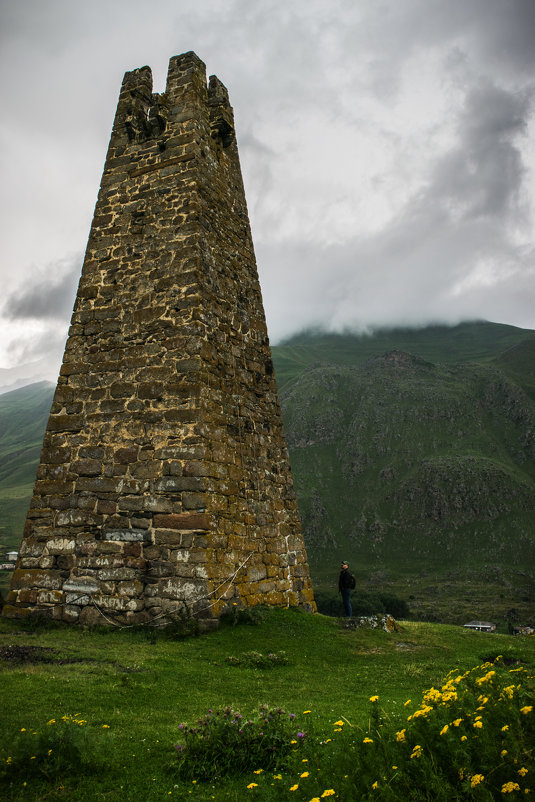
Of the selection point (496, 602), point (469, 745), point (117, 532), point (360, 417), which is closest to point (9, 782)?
point (469, 745)

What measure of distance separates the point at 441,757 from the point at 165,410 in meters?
8.74

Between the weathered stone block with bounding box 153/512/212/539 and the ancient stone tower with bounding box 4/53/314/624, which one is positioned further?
the ancient stone tower with bounding box 4/53/314/624

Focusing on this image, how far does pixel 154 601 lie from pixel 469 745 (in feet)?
25.2

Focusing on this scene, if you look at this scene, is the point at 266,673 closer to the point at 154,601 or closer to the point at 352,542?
the point at 154,601

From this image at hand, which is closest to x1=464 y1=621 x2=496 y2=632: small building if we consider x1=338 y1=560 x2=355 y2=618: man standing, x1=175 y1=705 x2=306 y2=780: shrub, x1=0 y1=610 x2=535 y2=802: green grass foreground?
x1=338 y1=560 x2=355 y2=618: man standing

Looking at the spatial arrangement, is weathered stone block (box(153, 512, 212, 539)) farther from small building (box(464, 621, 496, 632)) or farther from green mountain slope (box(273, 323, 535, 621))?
green mountain slope (box(273, 323, 535, 621))

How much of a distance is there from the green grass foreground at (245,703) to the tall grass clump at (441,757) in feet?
0.05

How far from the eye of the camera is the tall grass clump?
3284 mm

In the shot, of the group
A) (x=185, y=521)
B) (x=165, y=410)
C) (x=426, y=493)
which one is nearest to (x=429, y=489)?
(x=426, y=493)

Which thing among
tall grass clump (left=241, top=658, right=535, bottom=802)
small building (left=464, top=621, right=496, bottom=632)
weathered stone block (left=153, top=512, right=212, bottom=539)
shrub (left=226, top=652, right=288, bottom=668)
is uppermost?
weathered stone block (left=153, top=512, right=212, bottom=539)

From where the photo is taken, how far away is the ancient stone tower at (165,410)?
34.9ft

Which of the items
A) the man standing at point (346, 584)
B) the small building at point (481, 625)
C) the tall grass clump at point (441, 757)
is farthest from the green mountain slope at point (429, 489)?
the tall grass clump at point (441, 757)

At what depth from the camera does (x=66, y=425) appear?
12.4 meters

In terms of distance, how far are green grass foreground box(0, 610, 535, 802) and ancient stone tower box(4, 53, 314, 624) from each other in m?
1.05
